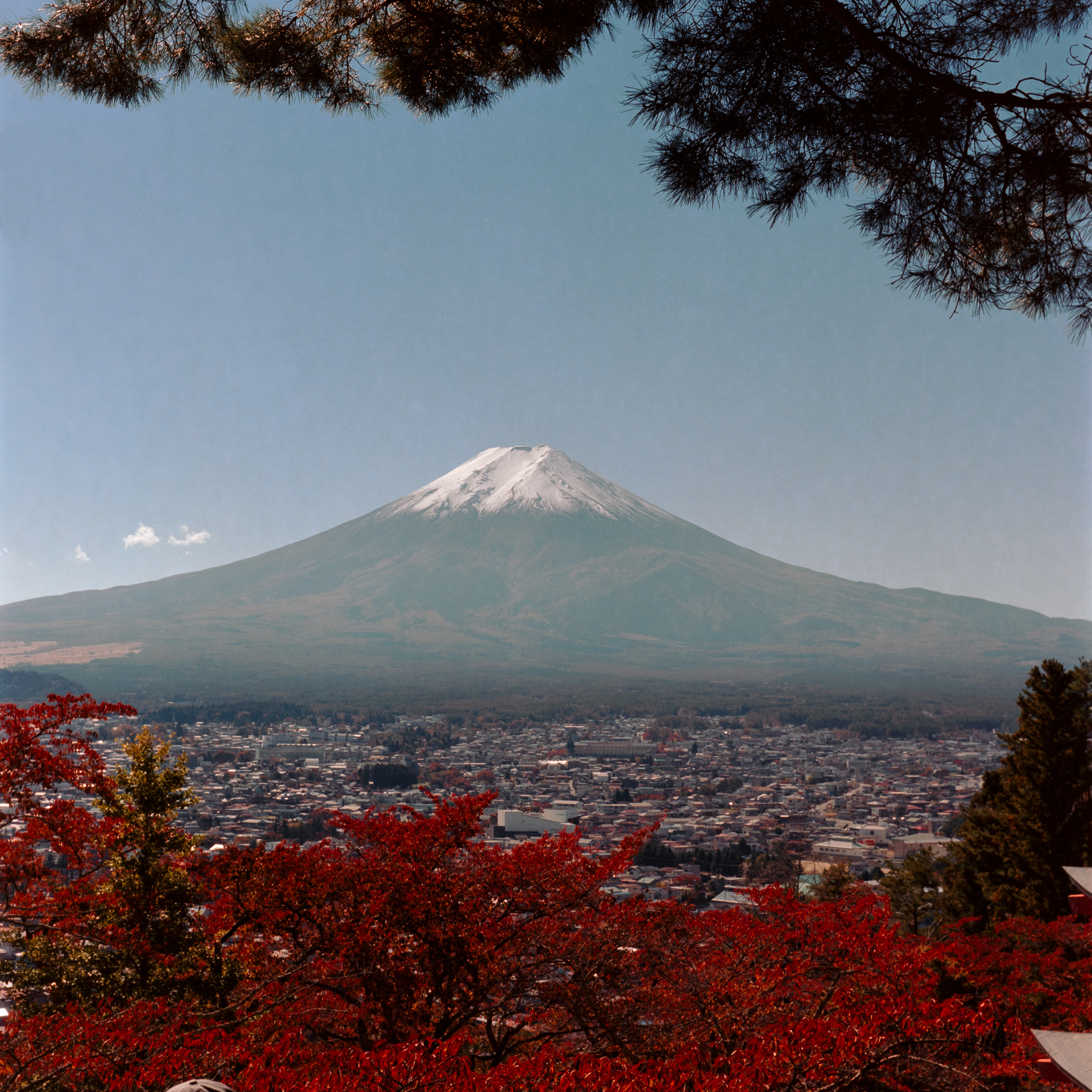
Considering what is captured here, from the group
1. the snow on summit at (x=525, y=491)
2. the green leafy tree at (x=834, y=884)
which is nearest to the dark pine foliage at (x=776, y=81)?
the green leafy tree at (x=834, y=884)

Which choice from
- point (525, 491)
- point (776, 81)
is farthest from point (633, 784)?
point (525, 491)

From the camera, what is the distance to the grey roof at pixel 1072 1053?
457 centimetres

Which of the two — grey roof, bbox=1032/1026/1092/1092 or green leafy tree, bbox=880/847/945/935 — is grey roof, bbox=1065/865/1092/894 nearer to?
grey roof, bbox=1032/1026/1092/1092

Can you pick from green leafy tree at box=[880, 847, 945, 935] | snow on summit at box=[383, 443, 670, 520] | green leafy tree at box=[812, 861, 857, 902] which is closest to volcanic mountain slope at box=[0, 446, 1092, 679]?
snow on summit at box=[383, 443, 670, 520]

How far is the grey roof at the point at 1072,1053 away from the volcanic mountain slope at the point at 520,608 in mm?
67156

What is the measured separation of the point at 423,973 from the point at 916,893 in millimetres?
10349

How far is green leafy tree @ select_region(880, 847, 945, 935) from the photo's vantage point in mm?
11930

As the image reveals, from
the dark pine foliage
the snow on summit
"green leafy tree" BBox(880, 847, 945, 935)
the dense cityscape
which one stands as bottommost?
the dense cityscape

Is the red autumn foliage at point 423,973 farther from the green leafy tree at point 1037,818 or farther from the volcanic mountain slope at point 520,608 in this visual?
the volcanic mountain slope at point 520,608

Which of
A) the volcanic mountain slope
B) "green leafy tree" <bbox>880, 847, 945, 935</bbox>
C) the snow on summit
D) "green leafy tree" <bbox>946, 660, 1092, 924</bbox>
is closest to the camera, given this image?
"green leafy tree" <bbox>946, 660, 1092, 924</bbox>

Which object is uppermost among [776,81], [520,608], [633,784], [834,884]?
[776,81]

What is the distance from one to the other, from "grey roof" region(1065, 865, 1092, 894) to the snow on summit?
10378 cm

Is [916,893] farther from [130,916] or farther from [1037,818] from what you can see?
[130,916]

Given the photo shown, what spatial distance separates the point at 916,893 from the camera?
12500 mm
